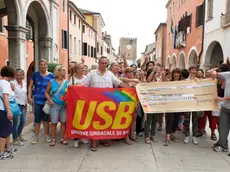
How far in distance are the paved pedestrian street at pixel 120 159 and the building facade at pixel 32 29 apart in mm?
5079

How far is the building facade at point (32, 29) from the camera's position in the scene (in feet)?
29.8

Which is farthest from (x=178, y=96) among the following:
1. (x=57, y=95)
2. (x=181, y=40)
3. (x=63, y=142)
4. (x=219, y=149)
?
(x=181, y=40)

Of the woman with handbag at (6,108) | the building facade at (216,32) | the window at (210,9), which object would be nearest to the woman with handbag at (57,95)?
the woman with handbag at (6,108)

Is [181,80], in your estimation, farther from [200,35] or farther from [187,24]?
[187,24]

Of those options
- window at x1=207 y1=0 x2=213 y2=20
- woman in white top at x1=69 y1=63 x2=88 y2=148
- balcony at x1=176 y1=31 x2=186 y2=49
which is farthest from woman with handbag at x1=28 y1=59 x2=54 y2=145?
balcony at x1=176 y1=31 x2=186 y2=49

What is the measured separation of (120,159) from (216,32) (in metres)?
13.4

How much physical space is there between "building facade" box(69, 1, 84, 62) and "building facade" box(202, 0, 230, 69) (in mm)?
14046

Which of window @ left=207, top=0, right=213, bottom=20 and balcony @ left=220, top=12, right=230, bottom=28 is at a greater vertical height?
window @ left=207, top=0, right=213, bottom=20

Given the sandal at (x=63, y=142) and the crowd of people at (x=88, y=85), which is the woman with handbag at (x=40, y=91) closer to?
the crowd of people at (x=88, y=85)

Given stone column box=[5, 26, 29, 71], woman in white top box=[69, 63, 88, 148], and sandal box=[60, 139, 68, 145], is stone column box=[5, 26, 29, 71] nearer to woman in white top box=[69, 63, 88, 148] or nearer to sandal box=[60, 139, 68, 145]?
woman in white top box=[69, 63, 88, 148]

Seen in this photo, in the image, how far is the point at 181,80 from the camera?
5.44m

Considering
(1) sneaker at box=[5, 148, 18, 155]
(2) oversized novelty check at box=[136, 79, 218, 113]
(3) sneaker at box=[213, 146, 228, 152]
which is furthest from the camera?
(2) oversized novelty check at box=[136, 79, 218, 113]

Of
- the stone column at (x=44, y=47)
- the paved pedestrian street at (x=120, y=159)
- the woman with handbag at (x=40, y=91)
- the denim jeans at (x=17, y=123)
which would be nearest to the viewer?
the paved pedestrian street at (x=120, y=159)

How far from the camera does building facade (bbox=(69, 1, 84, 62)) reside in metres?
26.3
